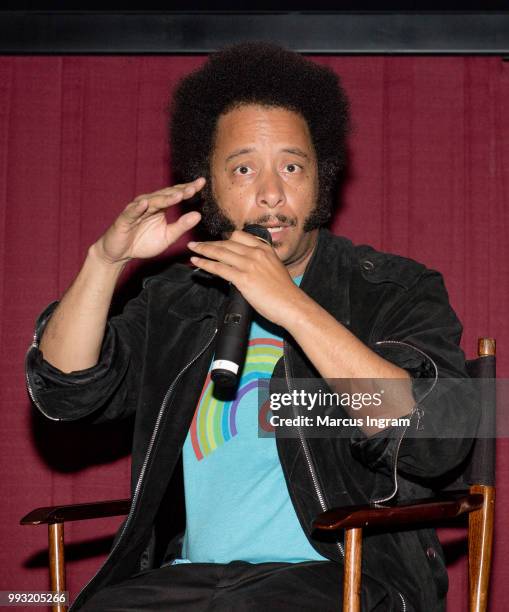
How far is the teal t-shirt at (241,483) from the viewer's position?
158 cm

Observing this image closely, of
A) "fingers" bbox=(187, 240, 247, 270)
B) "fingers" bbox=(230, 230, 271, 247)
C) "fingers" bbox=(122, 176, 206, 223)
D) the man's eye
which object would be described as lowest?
"fingers" bbox=(187, 240, 247, 270)

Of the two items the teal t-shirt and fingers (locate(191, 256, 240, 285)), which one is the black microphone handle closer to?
fingers (locate(191, 256, 240, 285))

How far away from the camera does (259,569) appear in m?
1.49

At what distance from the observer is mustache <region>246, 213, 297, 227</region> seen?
172 centimetres

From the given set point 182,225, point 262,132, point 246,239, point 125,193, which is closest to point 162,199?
point 182,225

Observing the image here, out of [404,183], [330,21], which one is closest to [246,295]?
[404,183]

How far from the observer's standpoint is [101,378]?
1723 millimetres

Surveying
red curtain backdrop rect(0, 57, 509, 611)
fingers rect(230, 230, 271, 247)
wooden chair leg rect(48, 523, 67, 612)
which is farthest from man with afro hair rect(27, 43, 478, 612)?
red curtain backdrop rect(0, 57, 509, 611)

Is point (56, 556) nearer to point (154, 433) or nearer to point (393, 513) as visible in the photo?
point (154, 433)

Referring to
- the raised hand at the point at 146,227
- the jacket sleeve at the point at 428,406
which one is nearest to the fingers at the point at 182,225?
the raised hand at the point at 146,227

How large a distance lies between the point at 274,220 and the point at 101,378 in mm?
484

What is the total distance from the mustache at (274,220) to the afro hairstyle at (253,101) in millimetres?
148

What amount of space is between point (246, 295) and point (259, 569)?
0.50 metres

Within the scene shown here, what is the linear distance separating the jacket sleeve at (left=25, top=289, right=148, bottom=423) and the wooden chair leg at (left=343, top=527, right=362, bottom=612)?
0.63 metres
